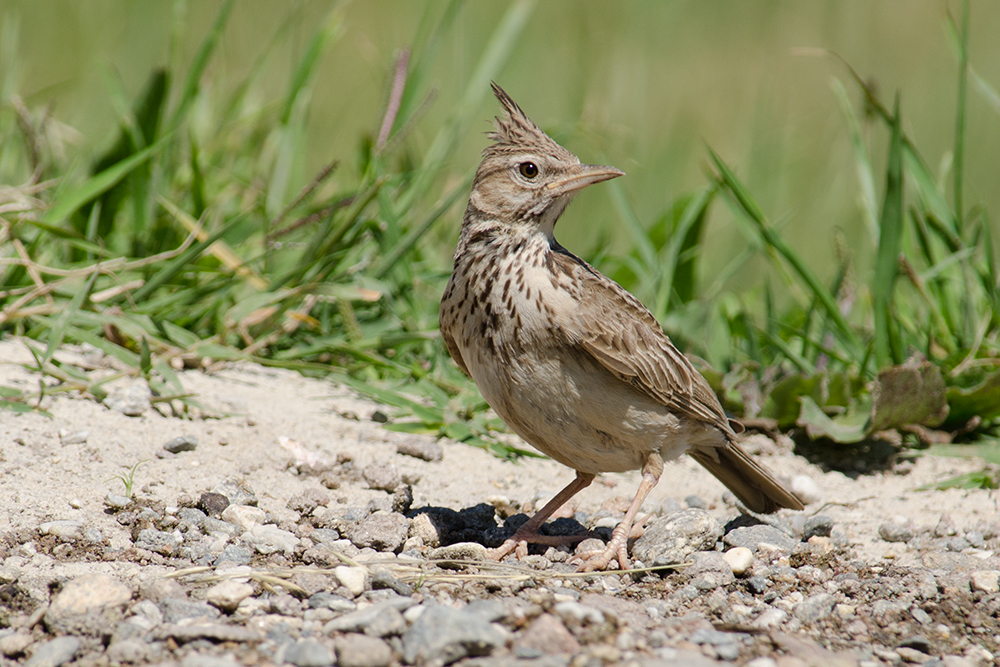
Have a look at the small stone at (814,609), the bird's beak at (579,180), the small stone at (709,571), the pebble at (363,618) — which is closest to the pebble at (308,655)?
the pebble at (363,618)

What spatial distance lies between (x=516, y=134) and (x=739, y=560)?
190 cm

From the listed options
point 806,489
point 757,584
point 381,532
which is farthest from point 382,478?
point 806,489

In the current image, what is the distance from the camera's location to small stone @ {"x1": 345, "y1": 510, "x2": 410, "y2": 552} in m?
3.57

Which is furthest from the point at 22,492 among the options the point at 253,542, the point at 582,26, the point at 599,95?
the point at 582,26

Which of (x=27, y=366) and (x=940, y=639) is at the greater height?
(x=940, y=639)

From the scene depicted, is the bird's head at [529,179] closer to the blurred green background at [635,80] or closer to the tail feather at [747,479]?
the tail feather at [747,479]

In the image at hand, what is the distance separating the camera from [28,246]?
5.08 m

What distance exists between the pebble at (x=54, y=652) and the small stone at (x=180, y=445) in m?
1.49

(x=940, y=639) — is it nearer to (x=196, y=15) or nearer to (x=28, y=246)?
(x=28, y=246)

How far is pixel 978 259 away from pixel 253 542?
4550 mm

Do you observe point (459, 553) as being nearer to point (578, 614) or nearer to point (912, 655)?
point (578, 614)

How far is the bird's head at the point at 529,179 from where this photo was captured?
3957mm

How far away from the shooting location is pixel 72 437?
3955 millimetres

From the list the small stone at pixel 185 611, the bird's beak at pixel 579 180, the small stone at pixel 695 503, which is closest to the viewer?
the small stone at pixel 185 611
